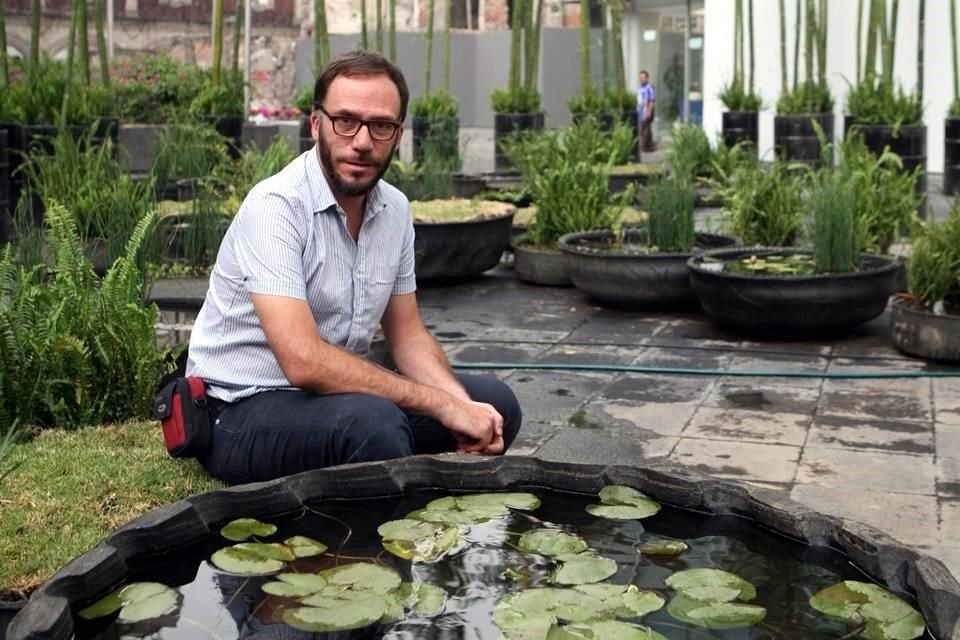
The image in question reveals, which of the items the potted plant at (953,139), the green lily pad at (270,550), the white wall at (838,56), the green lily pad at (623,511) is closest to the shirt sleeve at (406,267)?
the green lily pad at (623,511)

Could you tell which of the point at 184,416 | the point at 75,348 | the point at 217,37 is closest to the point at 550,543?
the point at 184,416

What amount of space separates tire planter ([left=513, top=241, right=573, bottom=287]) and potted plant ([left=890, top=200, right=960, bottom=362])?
7.74 feet

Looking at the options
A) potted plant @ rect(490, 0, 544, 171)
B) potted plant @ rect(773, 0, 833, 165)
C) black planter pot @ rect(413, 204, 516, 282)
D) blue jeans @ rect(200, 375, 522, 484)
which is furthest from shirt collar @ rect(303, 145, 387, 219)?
potted plant @ rect(490, 0, 544, 171)

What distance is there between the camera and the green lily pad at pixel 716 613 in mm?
2131

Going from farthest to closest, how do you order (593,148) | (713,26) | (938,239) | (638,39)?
(638,39)
(713,26)
(593,148)
(938,239)

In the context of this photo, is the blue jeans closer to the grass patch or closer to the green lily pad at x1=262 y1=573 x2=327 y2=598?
the grass patch

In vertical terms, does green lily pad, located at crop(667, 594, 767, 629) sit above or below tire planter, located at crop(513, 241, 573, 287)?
below

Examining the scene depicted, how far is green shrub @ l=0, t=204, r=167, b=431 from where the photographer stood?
13.0 ft

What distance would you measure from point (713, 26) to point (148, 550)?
1728 cm

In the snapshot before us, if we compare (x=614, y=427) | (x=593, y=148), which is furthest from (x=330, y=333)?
(x=593, y=148)

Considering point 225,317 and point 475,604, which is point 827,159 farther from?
point 475,604

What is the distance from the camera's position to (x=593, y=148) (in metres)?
10.0

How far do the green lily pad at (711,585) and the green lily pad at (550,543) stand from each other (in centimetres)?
22

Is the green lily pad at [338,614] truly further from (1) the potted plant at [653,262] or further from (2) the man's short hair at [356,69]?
(1) the potted plant at [653,262]
